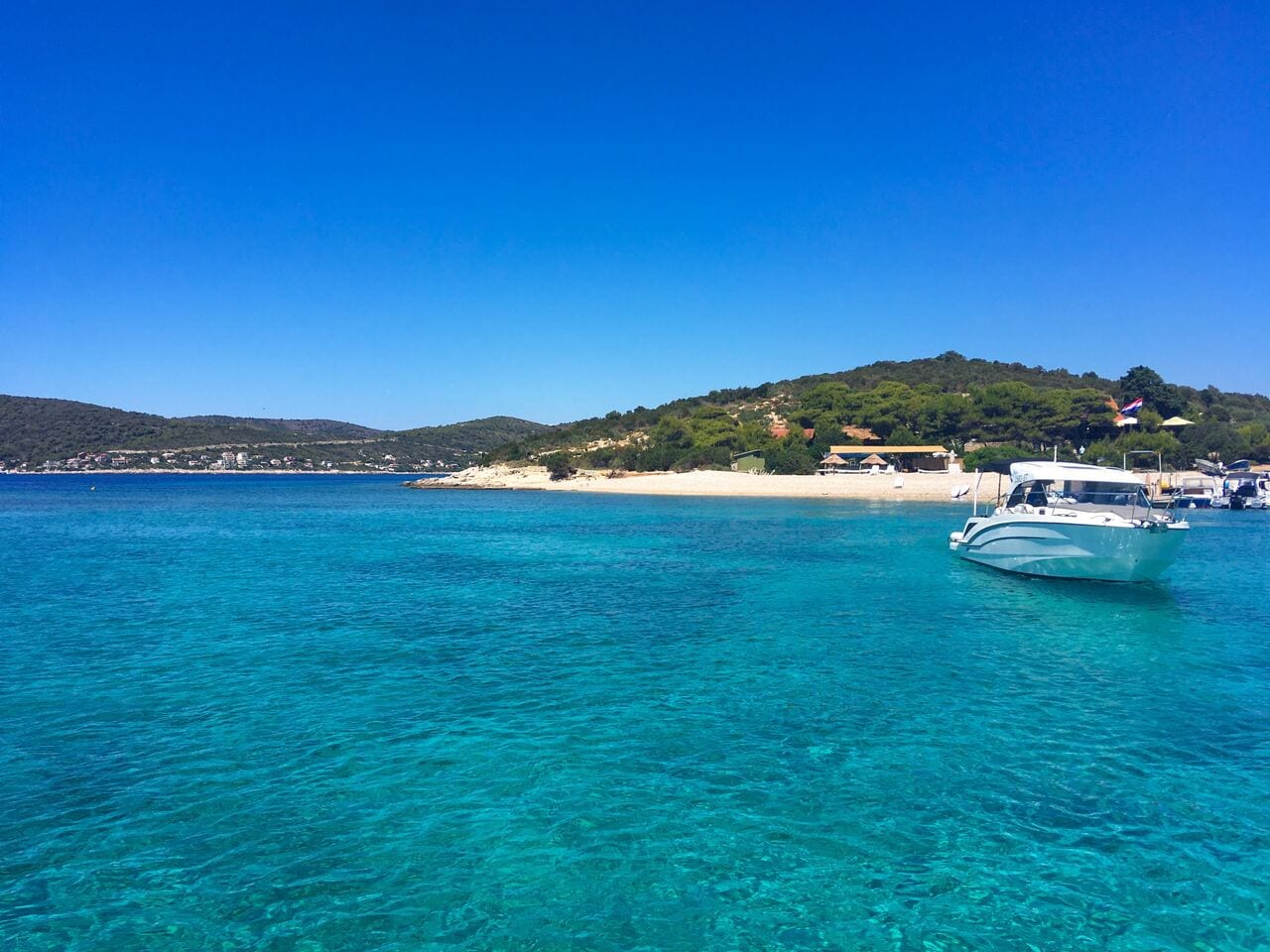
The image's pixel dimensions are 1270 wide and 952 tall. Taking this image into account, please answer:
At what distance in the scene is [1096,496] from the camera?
2194cm

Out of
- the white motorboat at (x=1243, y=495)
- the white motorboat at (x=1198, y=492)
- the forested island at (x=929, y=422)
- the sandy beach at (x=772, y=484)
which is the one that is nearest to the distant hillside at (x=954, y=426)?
the forested island at (x=929, y=422)

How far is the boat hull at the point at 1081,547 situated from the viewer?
66.5 feet

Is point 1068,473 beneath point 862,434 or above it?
beneath

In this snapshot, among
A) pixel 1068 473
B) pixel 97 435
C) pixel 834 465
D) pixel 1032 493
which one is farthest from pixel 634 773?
pixel 97 435

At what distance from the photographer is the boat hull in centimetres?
2027

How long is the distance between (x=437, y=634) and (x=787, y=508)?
42581 millimetres

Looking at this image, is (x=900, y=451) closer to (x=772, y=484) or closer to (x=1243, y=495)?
(x=772, y=484)

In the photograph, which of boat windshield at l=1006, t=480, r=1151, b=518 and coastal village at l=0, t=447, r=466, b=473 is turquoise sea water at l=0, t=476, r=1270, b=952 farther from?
coastal village at l=0, t=447, r=466, b=473

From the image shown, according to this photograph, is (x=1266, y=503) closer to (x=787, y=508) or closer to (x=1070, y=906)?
(x=787, y=508)

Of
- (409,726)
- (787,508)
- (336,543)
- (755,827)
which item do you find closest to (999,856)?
(755,827)

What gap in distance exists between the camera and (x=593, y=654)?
45.2 ft

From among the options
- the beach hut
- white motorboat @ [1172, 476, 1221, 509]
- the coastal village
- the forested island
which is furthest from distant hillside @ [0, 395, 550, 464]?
white motorboat @ [1172, 476, 1221, 509]

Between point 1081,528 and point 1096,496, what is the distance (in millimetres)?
1660

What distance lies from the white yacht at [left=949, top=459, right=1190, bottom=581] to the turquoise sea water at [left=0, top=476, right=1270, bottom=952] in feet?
5.26
